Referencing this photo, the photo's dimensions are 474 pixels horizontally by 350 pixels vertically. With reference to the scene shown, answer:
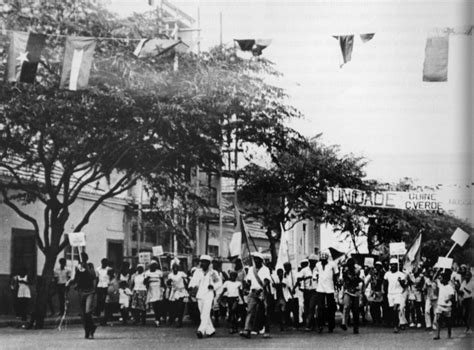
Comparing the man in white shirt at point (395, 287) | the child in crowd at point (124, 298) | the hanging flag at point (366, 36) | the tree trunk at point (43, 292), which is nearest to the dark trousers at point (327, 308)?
the man in white shirt at point (395, 287)

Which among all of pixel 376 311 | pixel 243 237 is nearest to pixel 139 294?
pixel 243 237

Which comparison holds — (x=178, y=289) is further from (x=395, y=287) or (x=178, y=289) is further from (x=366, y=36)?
(x=366, y=36)

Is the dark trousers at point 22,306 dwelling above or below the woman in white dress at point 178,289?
below

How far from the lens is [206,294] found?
18500 mm

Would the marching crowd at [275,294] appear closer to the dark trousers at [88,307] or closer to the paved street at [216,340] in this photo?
the dark trousers at [88,307]

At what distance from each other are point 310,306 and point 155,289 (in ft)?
13.8

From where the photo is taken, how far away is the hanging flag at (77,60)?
54.7ft

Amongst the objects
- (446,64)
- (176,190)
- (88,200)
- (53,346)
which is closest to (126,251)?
Result: (88,200)

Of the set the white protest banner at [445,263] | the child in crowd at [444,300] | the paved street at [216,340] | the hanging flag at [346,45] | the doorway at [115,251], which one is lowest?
the paved street at [216,340]

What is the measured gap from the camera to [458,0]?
45.1 feet

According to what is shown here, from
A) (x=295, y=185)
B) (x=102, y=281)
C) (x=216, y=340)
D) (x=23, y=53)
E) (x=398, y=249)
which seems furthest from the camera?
(x=295, y=185)

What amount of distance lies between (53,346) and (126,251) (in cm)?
1507

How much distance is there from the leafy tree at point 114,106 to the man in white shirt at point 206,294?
3527 millimetres

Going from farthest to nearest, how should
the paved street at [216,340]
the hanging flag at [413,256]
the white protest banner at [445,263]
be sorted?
the hanging flag at [413,256] < the white protest banner at [445,263] < the paved street at [216,340]
